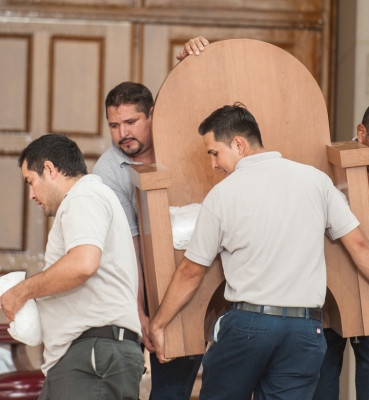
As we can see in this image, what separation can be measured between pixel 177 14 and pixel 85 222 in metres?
2.83

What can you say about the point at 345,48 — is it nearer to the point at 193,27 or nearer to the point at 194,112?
the point at 193,27

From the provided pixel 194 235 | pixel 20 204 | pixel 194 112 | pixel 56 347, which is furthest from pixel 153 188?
pixel 20 204

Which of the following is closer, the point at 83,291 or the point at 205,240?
the point at 83,291

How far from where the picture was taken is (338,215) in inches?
92.4

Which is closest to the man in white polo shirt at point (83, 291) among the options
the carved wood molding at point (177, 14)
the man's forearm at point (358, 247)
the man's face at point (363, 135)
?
the man's forearm at point (358, 247)

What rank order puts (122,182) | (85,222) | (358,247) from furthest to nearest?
(122,182)
(358,247)
(85,222)

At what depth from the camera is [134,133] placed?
2.82 meters

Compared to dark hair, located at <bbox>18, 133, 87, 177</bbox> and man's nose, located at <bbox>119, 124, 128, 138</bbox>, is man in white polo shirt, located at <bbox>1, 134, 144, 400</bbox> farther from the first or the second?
man's nose, located at <bbox>119, 124, 128, 138</bbox>

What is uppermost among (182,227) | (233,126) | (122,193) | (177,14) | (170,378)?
(177,14)

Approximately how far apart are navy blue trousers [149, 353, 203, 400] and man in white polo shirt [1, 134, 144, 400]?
0.58m

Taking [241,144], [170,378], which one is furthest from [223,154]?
[170,378]

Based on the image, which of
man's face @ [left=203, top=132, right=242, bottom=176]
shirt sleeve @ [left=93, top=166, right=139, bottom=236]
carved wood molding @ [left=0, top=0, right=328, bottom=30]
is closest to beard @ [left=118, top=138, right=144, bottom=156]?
shirt sleeve @ [left=93, top=166, right=139, bottom=236]

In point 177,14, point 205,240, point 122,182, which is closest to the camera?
point 205,240

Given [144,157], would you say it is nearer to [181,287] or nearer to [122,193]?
[122,193]
